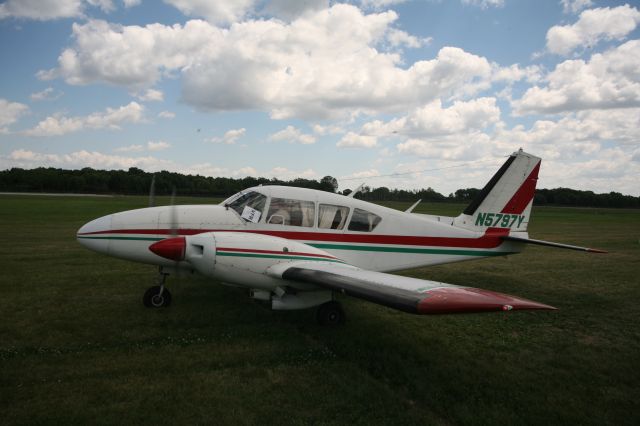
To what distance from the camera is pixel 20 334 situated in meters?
6.15

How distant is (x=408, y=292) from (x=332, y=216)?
3.72m

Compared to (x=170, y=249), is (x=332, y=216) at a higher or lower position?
higher

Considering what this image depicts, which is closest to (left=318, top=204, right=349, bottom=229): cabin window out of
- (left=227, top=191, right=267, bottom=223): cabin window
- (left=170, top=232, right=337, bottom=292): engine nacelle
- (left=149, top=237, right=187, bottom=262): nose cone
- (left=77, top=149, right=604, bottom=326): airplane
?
(left=77, top=149, right=604, bottom=326): airplane

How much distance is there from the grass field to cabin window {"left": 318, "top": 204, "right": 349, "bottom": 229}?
6.09ft

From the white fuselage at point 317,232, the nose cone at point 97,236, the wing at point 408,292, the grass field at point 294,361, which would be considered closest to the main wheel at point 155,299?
the grass field at point 294,361

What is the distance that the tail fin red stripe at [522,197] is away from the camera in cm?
990

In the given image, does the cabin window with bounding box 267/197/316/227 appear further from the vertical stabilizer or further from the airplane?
the vertical stabilizer

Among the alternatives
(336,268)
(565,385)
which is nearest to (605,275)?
(565,385)

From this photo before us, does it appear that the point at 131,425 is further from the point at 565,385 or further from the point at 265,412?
the point at 565,385

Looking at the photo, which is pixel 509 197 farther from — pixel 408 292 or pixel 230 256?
pixel 230 256

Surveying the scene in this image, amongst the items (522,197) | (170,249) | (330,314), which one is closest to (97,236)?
(170,249)

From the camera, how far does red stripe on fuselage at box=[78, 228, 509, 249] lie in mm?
7430

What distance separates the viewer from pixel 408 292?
15.6ft

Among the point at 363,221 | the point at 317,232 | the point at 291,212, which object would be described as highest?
the point at 291,212
